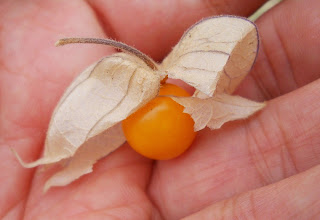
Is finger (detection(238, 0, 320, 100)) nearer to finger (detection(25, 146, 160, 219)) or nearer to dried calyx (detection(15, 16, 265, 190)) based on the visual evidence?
dried calyx (detection(15, 16, 265, 190))

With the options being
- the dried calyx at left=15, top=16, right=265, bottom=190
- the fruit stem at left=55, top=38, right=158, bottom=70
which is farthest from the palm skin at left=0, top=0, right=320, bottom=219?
the fruit stem at left=55, top=38, right=158, bottom=70

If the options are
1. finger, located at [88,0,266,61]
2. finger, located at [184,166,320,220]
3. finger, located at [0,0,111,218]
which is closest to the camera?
finger, located at [184,166,320,220]

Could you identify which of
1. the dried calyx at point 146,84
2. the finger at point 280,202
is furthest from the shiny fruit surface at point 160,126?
the finger at point 280,202

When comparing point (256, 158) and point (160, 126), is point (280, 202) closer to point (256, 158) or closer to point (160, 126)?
point (256, 158)

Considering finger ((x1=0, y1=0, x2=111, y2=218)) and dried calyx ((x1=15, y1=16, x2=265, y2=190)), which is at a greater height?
finger ((x1=0, y1=0, x2=111, y2=218))

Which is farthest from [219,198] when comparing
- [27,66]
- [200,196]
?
[27,66]

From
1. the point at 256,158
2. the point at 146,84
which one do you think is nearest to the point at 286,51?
the point at 256,158
